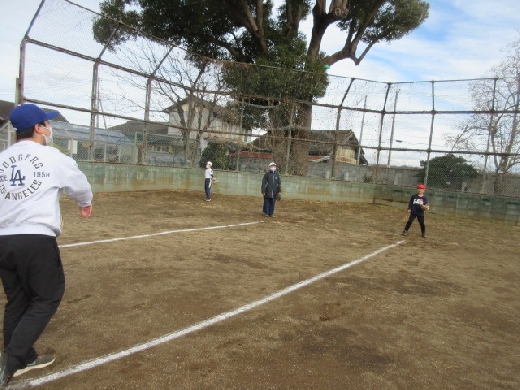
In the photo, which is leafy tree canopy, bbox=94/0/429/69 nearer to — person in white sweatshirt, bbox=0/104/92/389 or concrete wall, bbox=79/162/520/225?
concrete wall, bbox=79/162/520/225

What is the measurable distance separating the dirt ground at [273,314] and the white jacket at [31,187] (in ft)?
3.75

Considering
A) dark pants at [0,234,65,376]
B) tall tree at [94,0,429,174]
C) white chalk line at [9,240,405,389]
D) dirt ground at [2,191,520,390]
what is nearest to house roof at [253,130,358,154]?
tall tree at [94,0,429,174]

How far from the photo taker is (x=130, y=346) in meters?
3.16

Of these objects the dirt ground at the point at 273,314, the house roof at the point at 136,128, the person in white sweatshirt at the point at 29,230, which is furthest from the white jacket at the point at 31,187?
the house roof at the point at 136,128

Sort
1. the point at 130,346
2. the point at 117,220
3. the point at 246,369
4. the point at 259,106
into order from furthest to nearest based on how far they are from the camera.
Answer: the point at 259,106 → the point at 117,220 → the point at 130,346 → the point at 246,369

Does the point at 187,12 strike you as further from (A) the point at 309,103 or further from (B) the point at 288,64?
(A) the point at 309,103

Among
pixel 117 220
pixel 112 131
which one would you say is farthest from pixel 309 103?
pixel 117 220

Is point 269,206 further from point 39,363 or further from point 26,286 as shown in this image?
point 26,286

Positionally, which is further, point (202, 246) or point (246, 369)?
point (202, 246)

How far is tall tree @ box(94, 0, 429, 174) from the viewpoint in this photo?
18.0 meters

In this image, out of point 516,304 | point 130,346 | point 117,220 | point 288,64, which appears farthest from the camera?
point 288,64

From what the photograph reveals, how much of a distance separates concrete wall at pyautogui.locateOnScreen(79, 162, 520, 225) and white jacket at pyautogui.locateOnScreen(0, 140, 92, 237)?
34.5ft

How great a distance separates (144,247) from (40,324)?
12.8 ft

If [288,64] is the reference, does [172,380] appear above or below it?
below
